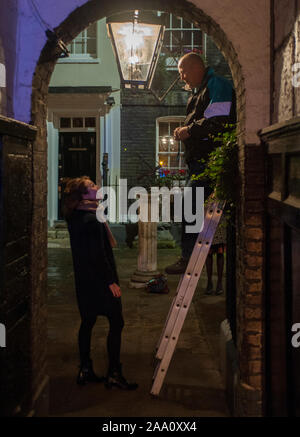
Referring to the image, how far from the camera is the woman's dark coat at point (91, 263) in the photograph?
173 inches

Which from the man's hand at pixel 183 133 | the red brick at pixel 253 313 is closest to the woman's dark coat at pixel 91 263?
the man's hand at pixel 183 133

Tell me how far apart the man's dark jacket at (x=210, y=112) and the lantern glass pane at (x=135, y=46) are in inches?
115

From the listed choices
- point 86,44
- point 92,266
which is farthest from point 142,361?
point 86,44

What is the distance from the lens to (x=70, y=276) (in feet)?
31.4

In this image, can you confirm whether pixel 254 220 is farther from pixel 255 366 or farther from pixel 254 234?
pixel 255 366

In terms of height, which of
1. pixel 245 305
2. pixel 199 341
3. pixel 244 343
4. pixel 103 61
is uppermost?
pixel 103 61

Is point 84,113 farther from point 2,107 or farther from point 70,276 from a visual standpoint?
point 2,107

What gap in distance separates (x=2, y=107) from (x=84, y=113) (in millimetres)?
11521

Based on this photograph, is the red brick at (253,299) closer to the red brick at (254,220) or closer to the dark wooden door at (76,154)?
the red brick at (254,220)

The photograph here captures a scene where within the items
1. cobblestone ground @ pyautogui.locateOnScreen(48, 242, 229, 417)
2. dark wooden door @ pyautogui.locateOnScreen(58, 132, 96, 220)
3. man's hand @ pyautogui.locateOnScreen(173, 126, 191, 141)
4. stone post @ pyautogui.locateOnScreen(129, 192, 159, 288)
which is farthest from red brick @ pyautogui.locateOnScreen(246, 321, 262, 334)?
dark wooden door @ pyautogui.locateOnScreen(58, 132, 96, 220)

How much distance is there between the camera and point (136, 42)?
7.17m

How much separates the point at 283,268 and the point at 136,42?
196 inches
